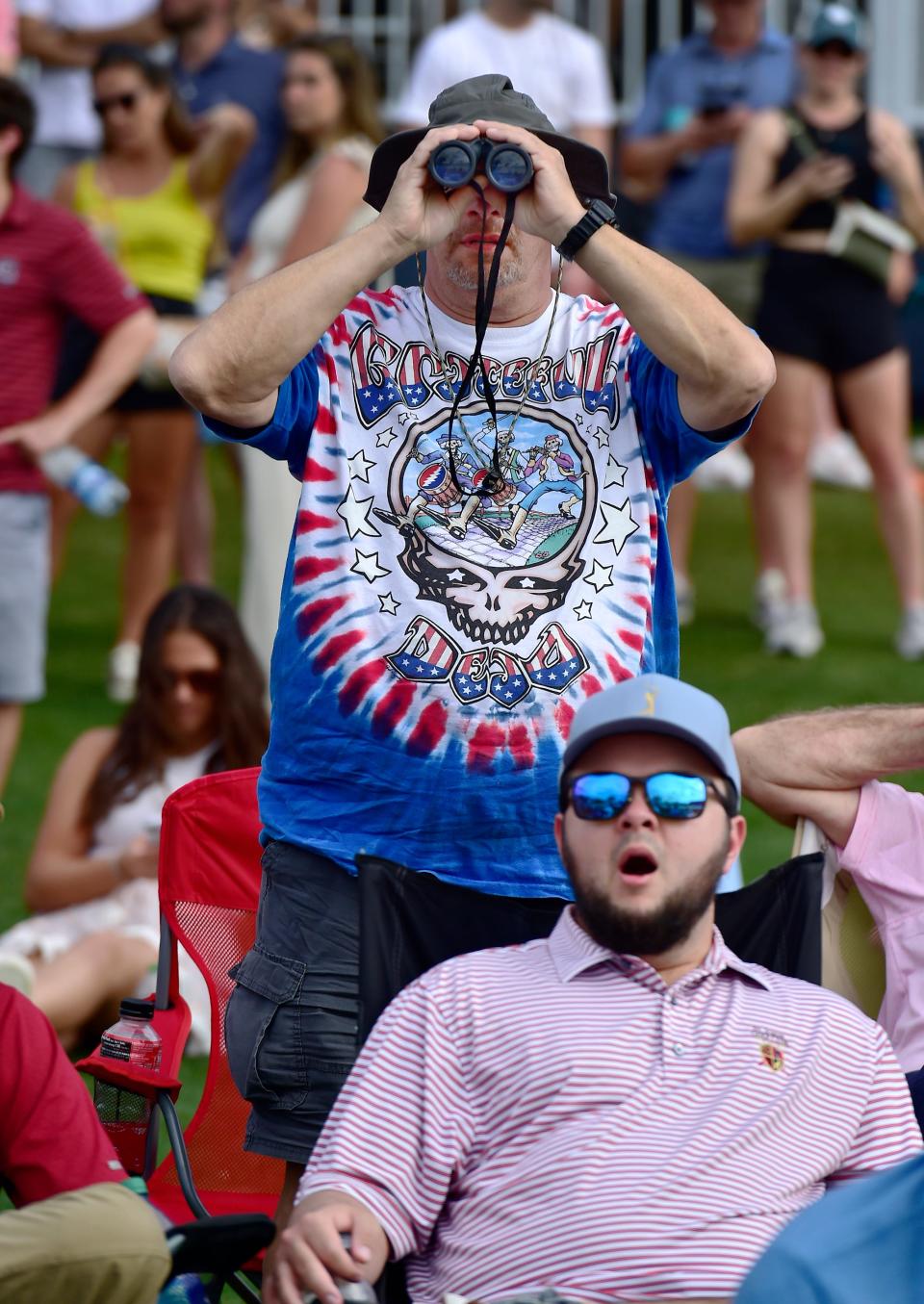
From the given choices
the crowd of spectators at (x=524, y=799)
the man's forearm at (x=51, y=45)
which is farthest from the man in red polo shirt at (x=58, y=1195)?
the man's forearm at (x=51, y=45)

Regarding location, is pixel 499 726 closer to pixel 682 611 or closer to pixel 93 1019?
pixel 93 1019

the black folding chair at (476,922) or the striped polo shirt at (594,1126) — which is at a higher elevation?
the black folding chair at (476,922)

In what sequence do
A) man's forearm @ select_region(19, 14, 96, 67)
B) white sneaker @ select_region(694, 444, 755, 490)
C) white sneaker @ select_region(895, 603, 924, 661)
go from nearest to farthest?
white sneaker @ select_region(895, 603, 924, 661), man's forearm @ select_region(19, 14, 96, 67), white sneaker @ select_region(694, 444, 755, 490)

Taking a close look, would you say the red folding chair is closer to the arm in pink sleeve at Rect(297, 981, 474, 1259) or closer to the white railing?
the arm in pink sleeve at Rect(297, 981, 474, 1259)

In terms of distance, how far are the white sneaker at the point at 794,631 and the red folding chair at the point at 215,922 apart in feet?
15.8

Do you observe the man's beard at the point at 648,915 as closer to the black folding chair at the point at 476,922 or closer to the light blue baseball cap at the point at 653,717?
the light blue baseball cap at the point at 653,717

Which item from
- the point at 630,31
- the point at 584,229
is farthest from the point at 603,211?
the point at 630,31

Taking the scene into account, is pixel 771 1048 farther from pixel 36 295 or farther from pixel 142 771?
pixel 36 295

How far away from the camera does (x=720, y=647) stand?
8758mm

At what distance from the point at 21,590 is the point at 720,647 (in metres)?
3.31

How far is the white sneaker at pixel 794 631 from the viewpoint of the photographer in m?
8.58

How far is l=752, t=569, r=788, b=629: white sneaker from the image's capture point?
8695 mm

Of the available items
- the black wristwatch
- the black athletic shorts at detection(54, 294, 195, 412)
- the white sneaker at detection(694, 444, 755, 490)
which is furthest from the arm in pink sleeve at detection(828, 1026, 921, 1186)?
the white sneaker at detection(694, 444, 755, 490)

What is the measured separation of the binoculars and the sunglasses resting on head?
871 millimetres
